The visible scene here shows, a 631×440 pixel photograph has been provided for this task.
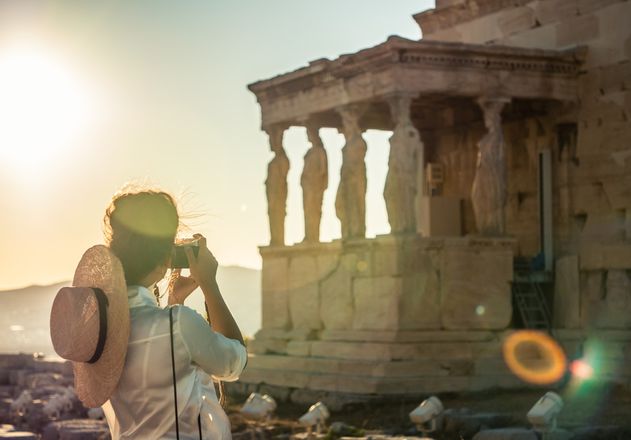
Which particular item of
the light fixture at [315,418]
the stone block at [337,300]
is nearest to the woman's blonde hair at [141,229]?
the light fixture at [315,418]

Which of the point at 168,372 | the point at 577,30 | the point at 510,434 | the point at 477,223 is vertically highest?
the point at 577,30

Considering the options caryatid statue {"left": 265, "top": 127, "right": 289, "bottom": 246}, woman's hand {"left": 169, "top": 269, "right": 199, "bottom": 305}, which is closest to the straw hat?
woman's hand {"left": 169, "top": 269, "right": 199, "bottom": 305}

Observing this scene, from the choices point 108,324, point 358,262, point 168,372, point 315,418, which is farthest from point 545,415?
point 108,324

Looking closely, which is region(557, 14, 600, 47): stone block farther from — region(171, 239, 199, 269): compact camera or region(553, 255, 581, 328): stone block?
region(171, 239, 199, 269): compact camera

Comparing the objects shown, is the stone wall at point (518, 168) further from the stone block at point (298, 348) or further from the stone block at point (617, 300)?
the stone block at point (298, 348)

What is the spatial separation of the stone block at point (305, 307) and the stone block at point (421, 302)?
1.90m

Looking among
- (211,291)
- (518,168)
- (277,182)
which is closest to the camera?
(211,291)

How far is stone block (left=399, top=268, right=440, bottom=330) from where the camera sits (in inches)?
658

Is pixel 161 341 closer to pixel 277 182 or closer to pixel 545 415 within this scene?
pixel 545 415

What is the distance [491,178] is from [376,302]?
7.33ft

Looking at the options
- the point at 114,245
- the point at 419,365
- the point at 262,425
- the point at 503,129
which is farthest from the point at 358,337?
the point at 114,245

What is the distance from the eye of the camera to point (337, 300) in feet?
58.3

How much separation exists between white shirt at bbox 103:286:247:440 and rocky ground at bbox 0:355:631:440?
8237 mm

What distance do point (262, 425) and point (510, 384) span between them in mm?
3662
